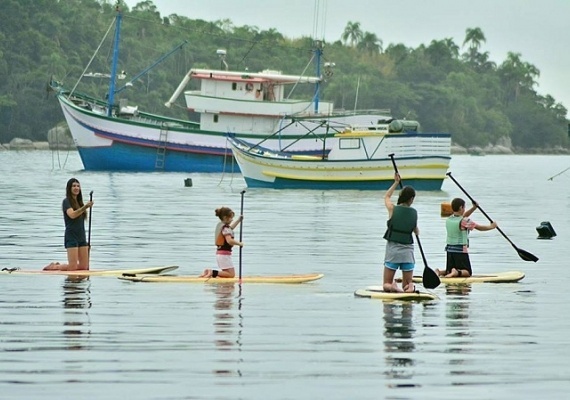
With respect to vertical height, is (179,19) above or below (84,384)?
above

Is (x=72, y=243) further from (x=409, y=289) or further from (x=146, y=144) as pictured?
(x=146, y=144)

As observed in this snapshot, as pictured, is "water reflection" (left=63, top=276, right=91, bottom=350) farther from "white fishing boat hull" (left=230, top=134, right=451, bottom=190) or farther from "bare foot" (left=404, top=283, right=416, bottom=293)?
"white fishing boat hull" (left=230, top=134, right=451, bottom=190)

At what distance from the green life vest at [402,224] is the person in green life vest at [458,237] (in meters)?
2.34

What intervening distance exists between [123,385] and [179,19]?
18798cm

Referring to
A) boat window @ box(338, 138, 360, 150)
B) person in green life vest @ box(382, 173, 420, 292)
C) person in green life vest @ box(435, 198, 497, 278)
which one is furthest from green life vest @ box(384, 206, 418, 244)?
boat window @ box(338, 138, 360, 150)

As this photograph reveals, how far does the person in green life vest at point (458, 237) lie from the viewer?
22031 millimetres

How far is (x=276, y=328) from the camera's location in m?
17.5

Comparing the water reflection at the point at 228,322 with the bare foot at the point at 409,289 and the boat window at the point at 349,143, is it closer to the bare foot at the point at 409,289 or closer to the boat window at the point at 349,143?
the bare foot at the point at 409,289

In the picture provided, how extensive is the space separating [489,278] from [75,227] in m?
5.99

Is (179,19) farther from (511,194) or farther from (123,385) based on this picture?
(123,385)

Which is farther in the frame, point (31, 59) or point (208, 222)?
point (31, 59)

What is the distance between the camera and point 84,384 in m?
13.8

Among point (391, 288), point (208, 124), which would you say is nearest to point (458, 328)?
point (391, 288)

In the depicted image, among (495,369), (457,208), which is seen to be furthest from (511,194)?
(495,369)
